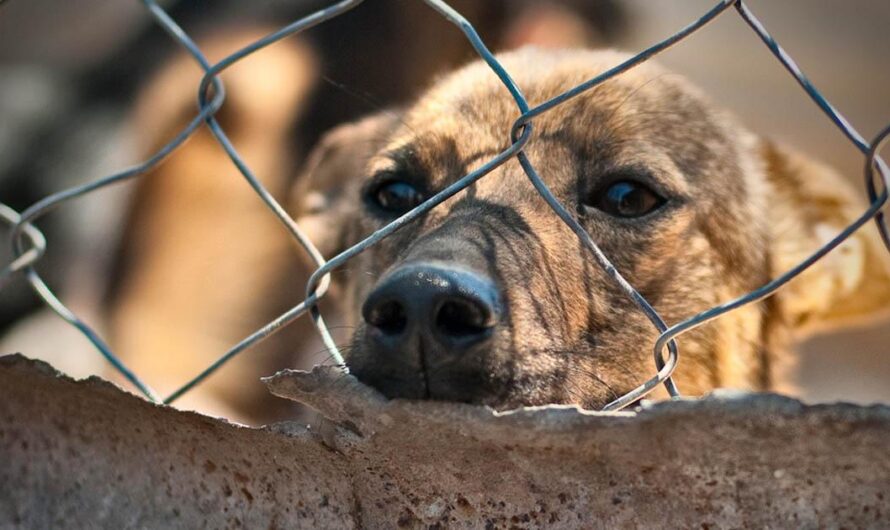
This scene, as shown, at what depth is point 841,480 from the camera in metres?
1.43

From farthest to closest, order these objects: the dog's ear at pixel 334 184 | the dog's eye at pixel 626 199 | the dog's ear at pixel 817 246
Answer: the dog's ear at pixel 334 184, the dog's ear at pixel 817 246, the dog's eye at pixel 626 199

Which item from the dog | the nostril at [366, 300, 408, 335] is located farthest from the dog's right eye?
the dog

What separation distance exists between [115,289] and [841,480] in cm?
415

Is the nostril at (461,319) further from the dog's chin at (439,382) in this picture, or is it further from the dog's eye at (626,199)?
the dog's eye at (626,199)

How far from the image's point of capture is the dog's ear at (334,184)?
335cm

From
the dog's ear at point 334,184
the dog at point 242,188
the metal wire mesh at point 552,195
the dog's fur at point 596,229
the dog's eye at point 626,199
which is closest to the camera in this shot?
the metal wire mesh at point 552,195

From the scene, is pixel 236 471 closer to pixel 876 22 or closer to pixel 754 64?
pixel 754 64

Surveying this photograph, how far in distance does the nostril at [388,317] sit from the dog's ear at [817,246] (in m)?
1.61

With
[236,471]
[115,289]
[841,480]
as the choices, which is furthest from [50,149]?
[841,480]

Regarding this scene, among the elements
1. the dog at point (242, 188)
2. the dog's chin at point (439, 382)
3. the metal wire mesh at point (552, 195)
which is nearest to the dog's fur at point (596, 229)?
the dog's chin at point (439, 382)

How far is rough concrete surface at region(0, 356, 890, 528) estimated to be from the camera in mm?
→ 1419

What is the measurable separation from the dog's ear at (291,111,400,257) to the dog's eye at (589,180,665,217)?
100 centimetres

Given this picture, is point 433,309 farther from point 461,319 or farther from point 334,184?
point 334,184

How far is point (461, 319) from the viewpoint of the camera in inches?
68.6
